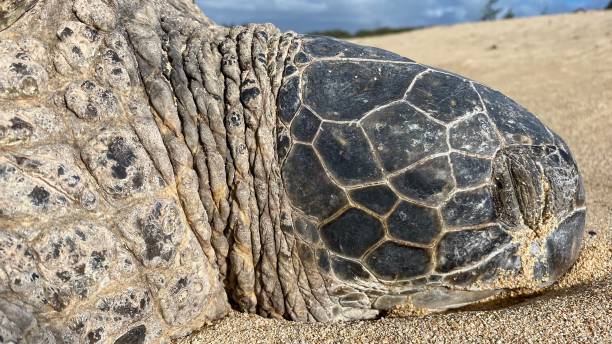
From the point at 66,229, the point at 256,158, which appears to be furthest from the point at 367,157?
the point at 66,229

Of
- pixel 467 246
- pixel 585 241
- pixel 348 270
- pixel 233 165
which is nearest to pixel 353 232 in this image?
pixel 348 270

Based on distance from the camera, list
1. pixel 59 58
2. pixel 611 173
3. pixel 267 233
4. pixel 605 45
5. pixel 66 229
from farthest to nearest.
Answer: pixel 605 45 < pixel 611 173 < pixel 267 233 < pixel 59 58 < pixel 66 229

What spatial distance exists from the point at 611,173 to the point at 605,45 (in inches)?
244

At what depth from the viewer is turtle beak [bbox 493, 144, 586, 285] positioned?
6.07ft

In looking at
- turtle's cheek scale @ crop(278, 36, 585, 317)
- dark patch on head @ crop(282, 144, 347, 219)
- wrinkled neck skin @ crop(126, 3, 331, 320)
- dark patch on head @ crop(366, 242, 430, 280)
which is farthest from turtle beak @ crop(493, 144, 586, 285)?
wrinkled neck skin @ crop(126, 3, 331, 320)

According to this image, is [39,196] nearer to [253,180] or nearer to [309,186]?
[253,180]

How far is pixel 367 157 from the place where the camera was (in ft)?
6.04

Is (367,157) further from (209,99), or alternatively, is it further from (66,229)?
(66,229)

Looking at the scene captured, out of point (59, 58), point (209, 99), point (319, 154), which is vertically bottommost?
point (319, 154)

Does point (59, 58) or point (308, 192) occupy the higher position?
point (59, 58)

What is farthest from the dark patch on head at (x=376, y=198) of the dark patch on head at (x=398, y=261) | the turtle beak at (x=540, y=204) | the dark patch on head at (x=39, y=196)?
the dark patch on head at (x=39, y=196)

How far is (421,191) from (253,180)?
23.7 inches

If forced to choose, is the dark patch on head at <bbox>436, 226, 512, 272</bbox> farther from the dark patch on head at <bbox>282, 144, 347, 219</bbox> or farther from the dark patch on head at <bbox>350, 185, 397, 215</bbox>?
the dark patch on head at <bbox>282, 144, 347, 219</bbox>

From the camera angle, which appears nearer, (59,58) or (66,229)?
(66,229)
